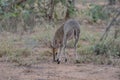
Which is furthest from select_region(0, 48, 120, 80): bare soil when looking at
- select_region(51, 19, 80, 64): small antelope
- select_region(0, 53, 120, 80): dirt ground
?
select_region(51, 19, 80, 64): small antelope

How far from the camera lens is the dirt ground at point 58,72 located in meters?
8.56

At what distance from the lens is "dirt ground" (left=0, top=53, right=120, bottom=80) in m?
8.56

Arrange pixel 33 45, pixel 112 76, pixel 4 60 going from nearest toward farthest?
1. pixel 112 76
2. pixel 4 60
3. pixel 33 45

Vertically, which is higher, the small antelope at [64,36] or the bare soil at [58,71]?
the small antelope at [64,36]

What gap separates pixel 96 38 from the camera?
12875 mm

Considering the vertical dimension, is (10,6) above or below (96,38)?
above

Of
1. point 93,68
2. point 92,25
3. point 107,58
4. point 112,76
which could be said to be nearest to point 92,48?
point 107,58

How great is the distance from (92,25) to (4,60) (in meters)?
6.80

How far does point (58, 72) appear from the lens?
29.5ft

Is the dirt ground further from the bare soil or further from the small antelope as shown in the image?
the small antelope

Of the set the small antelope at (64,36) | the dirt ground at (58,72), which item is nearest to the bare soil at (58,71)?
the dirt ground at (58,72)

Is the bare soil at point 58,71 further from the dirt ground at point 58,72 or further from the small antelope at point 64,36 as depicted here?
the small antelope at point 64,36

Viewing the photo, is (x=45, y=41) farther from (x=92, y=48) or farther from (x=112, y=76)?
(x=112, y=76)

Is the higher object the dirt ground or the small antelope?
the small antelope
